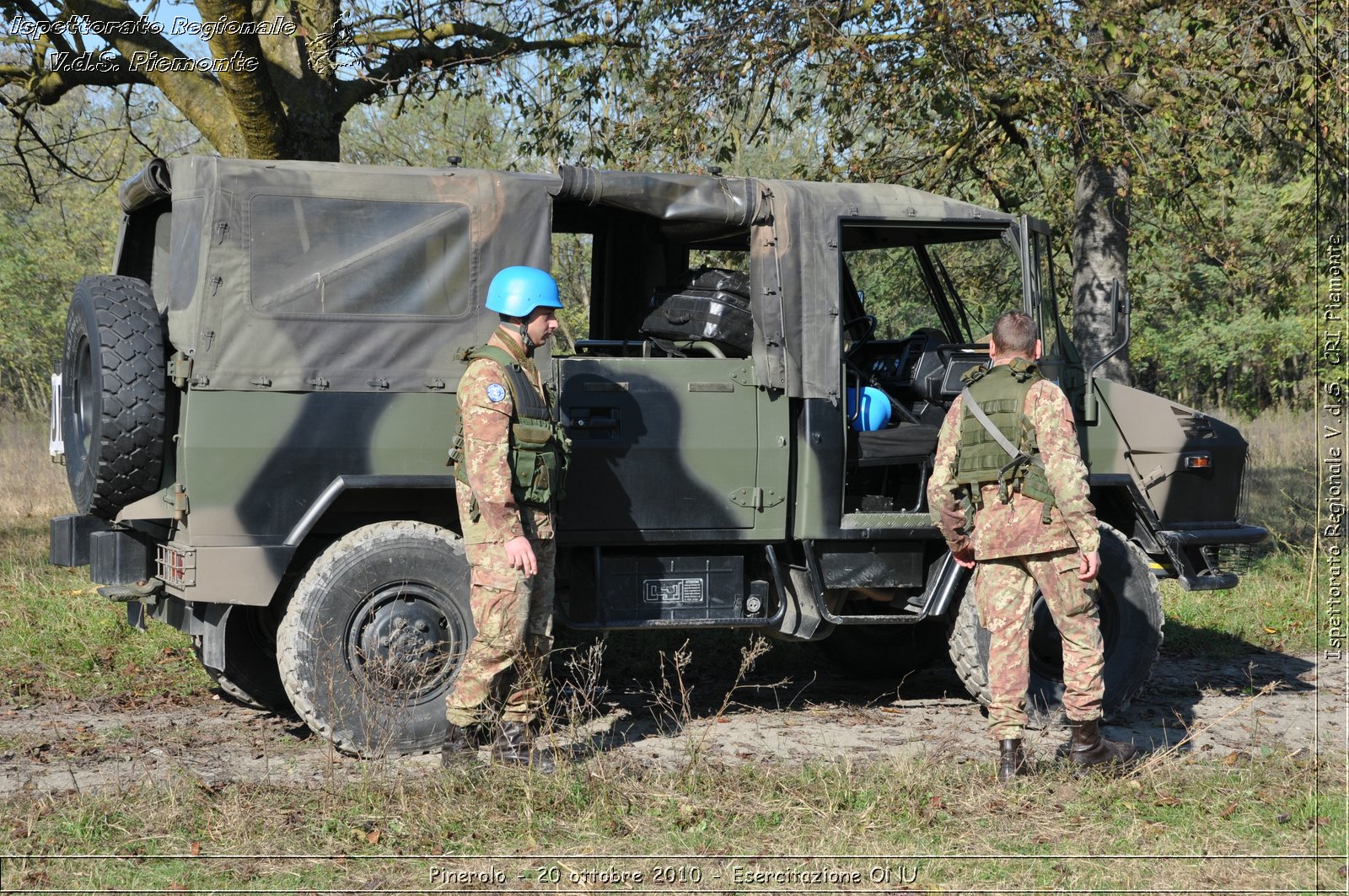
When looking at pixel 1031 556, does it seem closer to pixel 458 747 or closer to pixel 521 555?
pixel 521 555

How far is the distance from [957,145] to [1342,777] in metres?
6.02

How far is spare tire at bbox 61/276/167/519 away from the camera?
5176 millimetres

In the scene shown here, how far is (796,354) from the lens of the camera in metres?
5.85

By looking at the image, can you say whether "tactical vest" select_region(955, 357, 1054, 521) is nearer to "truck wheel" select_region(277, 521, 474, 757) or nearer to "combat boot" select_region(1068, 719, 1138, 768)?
"combat boot" select_region(1068, 719, 1138, 768)

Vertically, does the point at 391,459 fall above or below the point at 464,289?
below

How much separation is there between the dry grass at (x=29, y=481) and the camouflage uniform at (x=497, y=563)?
821 centimetres

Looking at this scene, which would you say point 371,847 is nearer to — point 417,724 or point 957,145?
point 417,724

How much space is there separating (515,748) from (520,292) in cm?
174

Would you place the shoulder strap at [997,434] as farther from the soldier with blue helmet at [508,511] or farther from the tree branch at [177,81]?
the tree branch at [177,81]

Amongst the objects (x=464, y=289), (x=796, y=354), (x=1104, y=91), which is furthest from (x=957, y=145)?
(x=464, y=289)

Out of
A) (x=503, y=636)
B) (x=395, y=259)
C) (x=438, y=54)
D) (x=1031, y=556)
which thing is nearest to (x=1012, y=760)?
(x=1031, y=556)

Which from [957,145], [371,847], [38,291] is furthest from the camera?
[38,291]

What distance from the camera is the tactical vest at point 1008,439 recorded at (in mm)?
5129

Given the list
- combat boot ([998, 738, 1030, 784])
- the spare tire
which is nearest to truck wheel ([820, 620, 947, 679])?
combat boot ([998, 738, 1030, 784])
